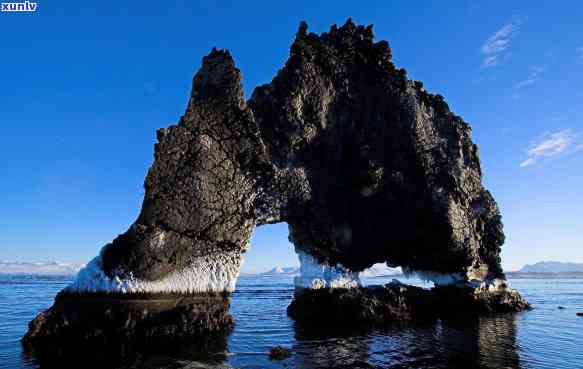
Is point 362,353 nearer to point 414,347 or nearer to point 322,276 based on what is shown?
point 414,347

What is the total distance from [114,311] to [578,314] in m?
27.5

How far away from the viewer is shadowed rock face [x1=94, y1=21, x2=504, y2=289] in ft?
63.4

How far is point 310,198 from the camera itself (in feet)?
78.2

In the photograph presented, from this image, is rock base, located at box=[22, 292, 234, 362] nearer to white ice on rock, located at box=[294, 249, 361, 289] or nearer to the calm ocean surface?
the calm ocean surface

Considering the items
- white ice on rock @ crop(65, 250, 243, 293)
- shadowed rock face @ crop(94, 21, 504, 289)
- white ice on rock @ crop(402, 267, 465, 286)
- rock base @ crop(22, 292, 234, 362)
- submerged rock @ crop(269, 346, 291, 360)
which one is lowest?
submerged rock @ crop(269, 346, 291, 360)

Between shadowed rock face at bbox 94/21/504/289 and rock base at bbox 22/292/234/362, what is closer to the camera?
rock base at bbox 22/292/234/362

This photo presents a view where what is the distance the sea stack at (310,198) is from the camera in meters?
17.3

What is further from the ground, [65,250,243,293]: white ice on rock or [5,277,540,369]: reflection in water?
[65,250,243,293]: white ice on rock

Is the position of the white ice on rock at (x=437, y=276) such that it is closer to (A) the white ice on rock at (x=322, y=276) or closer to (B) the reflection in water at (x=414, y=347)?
(A) the white ice on rock at (x=322, y=276)

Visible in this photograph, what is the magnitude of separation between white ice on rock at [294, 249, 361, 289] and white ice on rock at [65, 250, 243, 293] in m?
5.99

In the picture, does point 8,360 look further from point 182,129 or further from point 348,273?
point 348,273

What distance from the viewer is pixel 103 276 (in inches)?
659

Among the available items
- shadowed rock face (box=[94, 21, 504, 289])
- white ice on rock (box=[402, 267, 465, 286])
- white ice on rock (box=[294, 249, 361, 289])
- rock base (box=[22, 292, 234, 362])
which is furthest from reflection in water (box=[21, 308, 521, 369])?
white ice on rock (box=[402, 267, 465, 286])

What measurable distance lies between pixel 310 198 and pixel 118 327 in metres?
12.0
